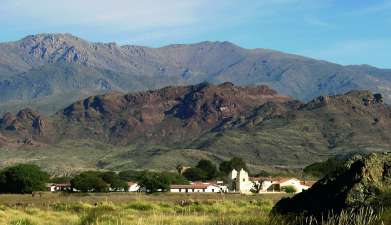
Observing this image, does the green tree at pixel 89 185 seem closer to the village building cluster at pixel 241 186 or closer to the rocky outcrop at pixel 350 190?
the village building cluster at pixel 241 186

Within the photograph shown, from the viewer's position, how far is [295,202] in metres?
12.5

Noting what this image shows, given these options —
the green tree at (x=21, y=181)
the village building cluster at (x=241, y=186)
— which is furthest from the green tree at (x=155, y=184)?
the green tree at (x=21, y=181)

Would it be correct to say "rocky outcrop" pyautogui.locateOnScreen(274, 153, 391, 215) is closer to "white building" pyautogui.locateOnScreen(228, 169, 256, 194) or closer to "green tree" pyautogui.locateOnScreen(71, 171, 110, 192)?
"green tree" pyautogui.locateOnScreen(71, 171, 110, 192)

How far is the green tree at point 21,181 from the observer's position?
7823 centimetres

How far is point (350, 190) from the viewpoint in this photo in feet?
35.8

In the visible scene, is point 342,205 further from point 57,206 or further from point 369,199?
point 57,206

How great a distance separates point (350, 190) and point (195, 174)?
128456 millimetres

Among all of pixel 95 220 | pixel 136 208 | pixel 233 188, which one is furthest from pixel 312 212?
pixel 233 188

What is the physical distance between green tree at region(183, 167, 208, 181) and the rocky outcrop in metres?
123

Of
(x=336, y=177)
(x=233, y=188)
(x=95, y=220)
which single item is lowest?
(x=233, y=188)

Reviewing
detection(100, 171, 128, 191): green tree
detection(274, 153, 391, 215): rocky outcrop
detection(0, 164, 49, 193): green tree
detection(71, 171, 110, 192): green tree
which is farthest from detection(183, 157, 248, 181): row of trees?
detection(274, 153, 391, 215): rocky outcrop

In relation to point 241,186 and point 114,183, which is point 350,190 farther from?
point 114,183

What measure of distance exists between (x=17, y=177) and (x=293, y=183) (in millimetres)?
35539

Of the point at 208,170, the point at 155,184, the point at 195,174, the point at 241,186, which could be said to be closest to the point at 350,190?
the point at 155,184
